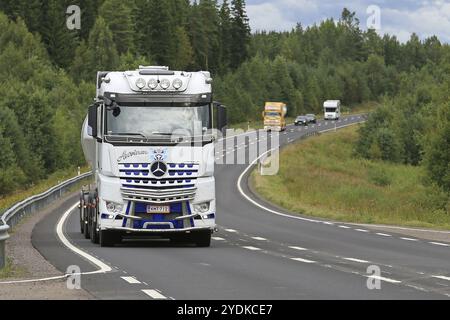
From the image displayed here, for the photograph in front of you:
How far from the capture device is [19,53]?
116625 mm

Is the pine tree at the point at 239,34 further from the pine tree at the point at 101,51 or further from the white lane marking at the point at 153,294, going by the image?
the white lane marking at the point at 153,294

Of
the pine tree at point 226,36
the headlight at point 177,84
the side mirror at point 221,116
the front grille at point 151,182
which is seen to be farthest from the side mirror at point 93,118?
the pine tree at point 226,36

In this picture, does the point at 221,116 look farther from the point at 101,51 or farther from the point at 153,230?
the point at 101,51

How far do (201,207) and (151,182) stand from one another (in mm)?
1226

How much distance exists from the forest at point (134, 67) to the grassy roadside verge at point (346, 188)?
334 cm

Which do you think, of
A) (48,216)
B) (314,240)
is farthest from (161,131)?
(48,216)

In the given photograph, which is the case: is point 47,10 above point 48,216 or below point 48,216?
above

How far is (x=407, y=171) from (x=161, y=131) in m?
76.0

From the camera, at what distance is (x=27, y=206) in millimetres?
36406

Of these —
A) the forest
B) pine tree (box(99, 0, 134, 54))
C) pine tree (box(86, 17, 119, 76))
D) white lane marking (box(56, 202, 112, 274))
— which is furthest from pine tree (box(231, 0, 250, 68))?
white lane marking (box(56, 202, 112, 274))

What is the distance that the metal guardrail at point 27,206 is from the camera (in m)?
16.7

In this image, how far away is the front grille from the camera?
68.6 ft

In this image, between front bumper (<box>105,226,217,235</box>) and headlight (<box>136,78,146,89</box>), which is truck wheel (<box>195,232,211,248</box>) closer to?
front bumper (<box>105,226,217,235</box>)
